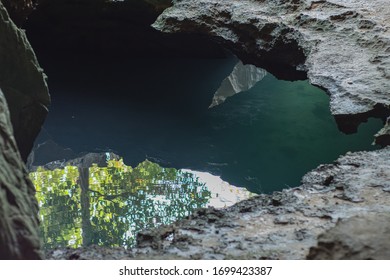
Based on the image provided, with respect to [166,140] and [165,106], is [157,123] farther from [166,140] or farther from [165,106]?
[165,106]

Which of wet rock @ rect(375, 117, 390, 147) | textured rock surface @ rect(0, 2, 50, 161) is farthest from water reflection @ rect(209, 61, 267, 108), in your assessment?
wet rock @ rect(375, 117, 390, 147)

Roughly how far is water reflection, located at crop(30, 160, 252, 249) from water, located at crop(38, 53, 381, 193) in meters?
0.27

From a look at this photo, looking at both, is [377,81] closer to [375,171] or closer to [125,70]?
[375,171]

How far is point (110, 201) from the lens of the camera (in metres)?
4.62

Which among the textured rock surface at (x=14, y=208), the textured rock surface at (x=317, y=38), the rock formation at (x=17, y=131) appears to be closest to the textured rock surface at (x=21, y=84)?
the rock formation at (x=17, y=131)

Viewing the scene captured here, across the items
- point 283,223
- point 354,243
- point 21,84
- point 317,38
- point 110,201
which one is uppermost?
point 317,38

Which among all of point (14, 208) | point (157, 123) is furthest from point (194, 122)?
point (14, 208)

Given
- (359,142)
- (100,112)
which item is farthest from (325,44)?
(100,112)

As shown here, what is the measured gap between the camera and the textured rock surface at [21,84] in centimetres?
406

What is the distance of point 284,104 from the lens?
25.2 ft

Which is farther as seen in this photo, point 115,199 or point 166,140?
point 166,140

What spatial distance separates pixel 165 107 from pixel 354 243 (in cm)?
540

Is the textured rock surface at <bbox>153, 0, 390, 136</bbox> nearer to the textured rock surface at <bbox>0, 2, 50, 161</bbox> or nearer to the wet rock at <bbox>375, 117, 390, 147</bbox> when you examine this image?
the wet rock at <bbox>375, 117, 390, 147</bbox>
